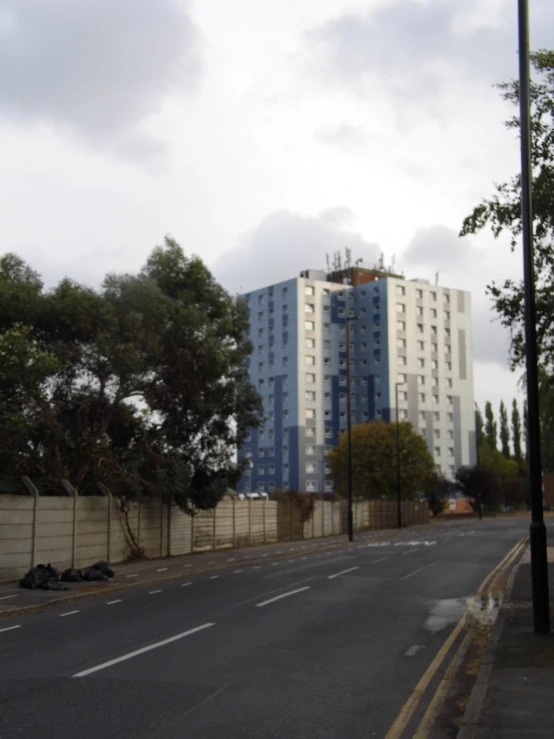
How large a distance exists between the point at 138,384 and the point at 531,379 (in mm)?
Result: 19610

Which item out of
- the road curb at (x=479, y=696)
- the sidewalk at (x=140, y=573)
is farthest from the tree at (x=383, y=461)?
the road curb at (x=479, y=696)

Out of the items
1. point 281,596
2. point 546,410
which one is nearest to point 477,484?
point 546,410

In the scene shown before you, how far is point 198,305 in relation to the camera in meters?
32.7

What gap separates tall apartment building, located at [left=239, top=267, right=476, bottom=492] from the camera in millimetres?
108188

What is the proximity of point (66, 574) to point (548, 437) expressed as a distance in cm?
1621

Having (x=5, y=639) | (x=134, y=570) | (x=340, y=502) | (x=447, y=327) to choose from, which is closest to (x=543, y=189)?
(x=5, y=639)

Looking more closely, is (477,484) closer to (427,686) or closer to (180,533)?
(180,533)

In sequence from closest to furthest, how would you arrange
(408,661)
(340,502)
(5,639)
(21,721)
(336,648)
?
(21,721)
(408,661)
(336,648)
(5,639)
(340,502)

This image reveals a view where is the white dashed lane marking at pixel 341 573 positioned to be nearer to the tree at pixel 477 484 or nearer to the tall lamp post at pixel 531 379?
the tall lamp post at pixel 531 379

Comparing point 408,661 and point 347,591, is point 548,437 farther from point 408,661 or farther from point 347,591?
point 408,661

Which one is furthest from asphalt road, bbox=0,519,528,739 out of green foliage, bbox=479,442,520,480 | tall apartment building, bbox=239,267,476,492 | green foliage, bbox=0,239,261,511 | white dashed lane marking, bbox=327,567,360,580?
green foliage, bbox=479,442,520,480

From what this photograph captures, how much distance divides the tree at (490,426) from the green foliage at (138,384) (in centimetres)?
10575

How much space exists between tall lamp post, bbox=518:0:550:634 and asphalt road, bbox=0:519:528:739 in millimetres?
1708

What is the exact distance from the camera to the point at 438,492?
93.1 meters
